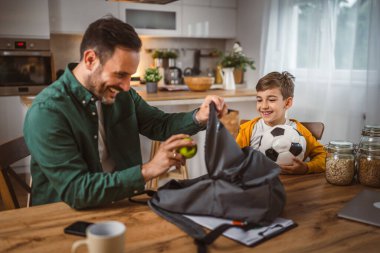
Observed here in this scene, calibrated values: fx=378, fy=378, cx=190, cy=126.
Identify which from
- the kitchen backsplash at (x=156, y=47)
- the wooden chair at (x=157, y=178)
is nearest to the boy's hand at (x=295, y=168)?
the wooden chair at (x=157, y=178)

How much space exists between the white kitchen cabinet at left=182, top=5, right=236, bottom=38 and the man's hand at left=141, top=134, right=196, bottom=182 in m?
3.99

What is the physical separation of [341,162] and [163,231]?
2.28ft

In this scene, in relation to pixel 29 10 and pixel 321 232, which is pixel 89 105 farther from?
pixel 29 10

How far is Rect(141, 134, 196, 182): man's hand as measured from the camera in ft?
3.41

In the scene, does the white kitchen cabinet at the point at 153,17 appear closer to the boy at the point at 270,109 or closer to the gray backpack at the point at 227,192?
the boy at the point at 270,109

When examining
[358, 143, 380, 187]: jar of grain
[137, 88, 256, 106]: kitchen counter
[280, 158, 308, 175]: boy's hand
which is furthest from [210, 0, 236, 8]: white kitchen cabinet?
[358, 143, 380, 187]: jar of grain

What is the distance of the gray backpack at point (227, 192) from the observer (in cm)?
94

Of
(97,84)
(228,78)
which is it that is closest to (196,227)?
(97,84)

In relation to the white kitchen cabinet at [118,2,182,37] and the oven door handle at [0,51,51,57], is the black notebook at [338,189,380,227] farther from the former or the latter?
the white kitchen cabinet at [118,2,182,37]

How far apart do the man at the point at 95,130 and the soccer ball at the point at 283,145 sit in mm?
327

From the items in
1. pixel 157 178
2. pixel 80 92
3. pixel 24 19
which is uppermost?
pixel 24 19

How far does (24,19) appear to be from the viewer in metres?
3.83

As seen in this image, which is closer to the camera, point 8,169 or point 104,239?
point 104,239

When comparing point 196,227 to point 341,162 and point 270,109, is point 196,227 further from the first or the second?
point 270,109
